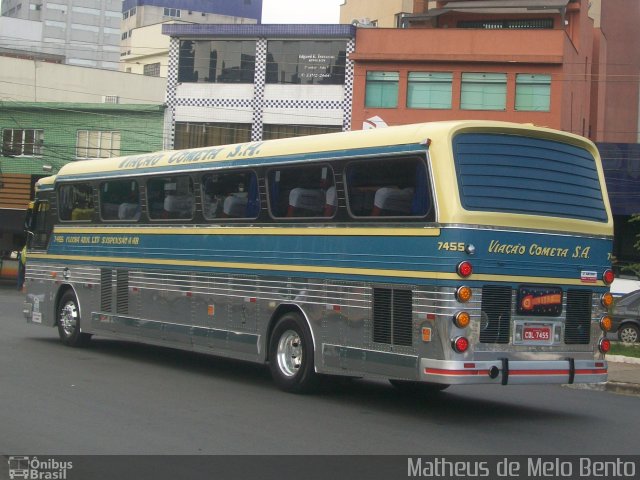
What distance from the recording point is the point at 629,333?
25.9m

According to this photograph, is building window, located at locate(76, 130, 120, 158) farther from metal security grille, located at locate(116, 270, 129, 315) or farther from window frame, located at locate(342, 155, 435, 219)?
window frame, located at locate(342, 155, 435, 219)

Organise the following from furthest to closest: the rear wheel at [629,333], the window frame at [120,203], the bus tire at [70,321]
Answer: the rear wheel at [629,333] < the bus tire at [70,321] < the window frame at [120,203]

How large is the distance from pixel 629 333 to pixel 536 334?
52.9ft

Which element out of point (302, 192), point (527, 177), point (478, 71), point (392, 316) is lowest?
point (392, 316)

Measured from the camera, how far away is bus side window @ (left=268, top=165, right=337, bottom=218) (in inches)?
473

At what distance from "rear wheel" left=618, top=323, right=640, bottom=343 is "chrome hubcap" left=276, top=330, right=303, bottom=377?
51.2 feet

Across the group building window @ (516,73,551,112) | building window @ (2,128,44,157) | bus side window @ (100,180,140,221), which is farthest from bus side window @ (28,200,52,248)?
building window @ (2,128,44,157)

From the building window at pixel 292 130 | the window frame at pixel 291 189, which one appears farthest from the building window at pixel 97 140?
the window frame at pixel 291 189

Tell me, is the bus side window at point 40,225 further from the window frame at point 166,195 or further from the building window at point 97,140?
the building window at point 97,140

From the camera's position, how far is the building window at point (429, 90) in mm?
41469

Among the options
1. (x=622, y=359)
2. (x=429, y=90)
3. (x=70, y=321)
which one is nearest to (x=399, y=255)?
(x=622, y=359)

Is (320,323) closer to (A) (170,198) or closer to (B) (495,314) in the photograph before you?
(B) (495,314)

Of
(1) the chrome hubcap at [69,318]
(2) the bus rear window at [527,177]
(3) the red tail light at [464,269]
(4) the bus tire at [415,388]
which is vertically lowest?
(4) the bus tire at [415,388]

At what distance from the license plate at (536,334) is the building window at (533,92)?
30.9 m
